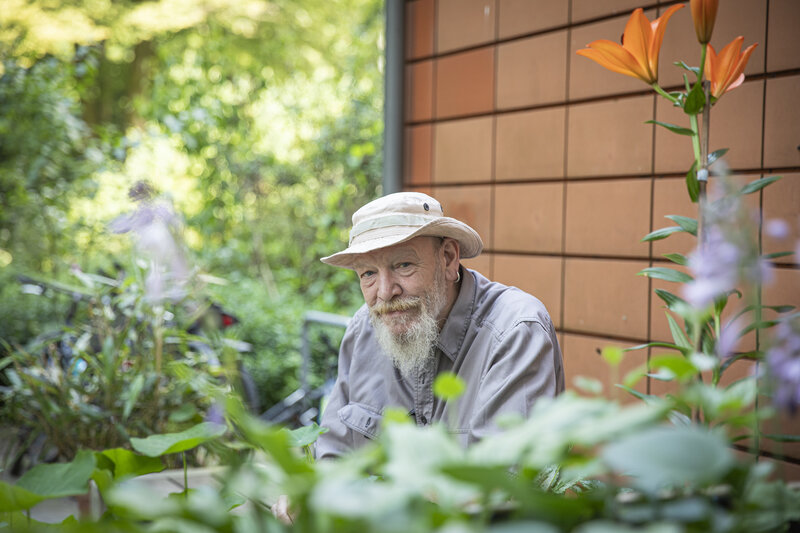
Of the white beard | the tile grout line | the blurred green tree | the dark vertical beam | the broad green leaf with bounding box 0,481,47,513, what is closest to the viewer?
the broad green leaf with bounding box 0,481,47,513

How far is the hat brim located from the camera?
1848mm

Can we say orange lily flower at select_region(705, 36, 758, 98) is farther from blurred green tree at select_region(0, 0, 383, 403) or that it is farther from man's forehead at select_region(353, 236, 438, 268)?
blurred green tree at select_region(0, 0, 383, 403)

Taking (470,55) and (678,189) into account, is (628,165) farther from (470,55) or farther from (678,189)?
(470,55)

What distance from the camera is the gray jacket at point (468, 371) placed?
5.46 ft

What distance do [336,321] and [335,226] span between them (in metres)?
2.97

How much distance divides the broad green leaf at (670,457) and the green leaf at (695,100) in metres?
1.42

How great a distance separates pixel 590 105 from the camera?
290 centimetres

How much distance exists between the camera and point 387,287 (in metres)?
1.92

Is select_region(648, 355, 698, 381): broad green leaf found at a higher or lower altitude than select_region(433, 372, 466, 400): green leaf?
higher

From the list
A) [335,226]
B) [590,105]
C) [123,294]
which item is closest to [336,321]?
[123,294]

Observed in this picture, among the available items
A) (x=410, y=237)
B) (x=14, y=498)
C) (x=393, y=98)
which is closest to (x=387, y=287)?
(x=410, y=237)

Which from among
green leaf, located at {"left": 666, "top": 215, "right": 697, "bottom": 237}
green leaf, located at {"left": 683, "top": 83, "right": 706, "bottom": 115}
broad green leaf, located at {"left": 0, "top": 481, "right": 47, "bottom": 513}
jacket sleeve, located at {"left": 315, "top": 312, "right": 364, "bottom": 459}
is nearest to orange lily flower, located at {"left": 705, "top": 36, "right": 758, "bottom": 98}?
green leaf, located at {"left": 683, "top": 83, "right": 706, "bottom": 115}

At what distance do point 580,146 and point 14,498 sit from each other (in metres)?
2.47

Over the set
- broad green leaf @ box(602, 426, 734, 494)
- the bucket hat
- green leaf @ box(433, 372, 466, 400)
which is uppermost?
the bucket hat
